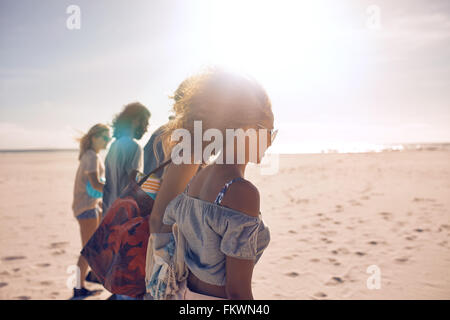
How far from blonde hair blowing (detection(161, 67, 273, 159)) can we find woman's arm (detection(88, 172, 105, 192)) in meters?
2.69

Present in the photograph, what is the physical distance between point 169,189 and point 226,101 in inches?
20.1

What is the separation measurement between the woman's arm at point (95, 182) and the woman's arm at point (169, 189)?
243 centimetres

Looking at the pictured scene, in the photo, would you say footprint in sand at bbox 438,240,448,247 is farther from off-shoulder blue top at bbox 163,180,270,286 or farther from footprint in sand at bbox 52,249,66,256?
footprint in sand at bbox 52,249,66,256

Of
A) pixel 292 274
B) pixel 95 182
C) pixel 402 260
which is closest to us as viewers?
pixel 95 182

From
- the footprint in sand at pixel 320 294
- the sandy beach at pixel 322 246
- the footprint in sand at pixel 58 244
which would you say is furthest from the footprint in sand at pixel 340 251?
the footprint in sand at pixel 58 244

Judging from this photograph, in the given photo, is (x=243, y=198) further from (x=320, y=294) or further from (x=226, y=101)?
(x=320, y=294)

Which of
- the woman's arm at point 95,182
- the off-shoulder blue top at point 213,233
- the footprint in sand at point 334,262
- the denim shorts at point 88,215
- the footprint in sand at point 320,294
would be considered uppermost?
the off-shoulder blue top at point 213,233

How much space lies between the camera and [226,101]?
131cm

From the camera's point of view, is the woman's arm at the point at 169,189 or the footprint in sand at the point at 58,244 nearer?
the woman's arm at the point at 169,189

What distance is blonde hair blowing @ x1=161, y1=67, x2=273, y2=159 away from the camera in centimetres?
130

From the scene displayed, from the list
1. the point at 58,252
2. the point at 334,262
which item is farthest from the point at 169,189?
the point at 58,252

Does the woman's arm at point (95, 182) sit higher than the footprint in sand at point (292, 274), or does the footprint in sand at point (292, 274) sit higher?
the woman's arm at point (95, 182)

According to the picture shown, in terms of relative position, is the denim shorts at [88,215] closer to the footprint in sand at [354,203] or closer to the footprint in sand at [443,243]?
the footprint in sand at [443,243]

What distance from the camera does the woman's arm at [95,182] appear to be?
367 centimetres
